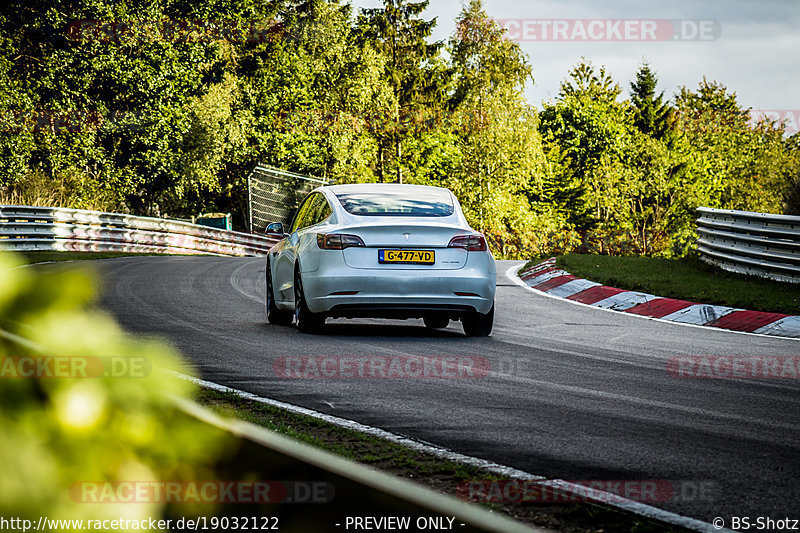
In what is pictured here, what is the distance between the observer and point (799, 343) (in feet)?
32.8

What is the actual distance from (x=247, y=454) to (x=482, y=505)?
2.40 meters

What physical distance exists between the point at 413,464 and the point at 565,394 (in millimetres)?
2394

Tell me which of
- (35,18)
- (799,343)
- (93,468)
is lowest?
(799,343)

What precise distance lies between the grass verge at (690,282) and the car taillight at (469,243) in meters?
3.88

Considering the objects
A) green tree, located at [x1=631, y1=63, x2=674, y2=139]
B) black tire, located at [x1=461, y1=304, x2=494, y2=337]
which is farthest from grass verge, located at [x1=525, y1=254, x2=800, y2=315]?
green tree, located at [x1=631, y1=63, x2=674, y2=139]

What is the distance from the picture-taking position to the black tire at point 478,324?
10.1m

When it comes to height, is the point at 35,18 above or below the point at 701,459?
above

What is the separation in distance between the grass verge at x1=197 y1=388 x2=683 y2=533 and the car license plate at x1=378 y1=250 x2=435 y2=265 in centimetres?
349

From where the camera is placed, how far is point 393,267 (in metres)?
9.64

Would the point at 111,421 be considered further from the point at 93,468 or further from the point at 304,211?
the point at 304,211

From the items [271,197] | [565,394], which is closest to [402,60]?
[271,197]

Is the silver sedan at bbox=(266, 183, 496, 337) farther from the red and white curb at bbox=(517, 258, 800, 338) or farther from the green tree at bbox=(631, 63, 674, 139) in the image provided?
the green tree at bbox=(631, 63, 674, 139)

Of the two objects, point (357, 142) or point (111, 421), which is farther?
point (357, 142)

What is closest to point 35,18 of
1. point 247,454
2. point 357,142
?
point 357,142
